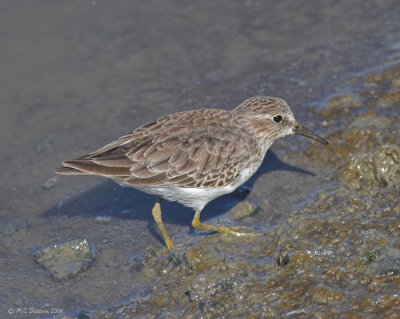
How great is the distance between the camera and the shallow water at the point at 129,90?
7.60m

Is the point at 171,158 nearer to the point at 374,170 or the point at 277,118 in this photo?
the point at 277,118

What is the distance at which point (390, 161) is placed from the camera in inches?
286

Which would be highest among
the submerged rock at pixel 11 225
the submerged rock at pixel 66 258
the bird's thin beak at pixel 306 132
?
the bird's thin beak at pixel 306 132

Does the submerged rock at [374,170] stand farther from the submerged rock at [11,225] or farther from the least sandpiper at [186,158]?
the submerged rock at [11,225]

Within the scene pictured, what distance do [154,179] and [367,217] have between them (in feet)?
8.40

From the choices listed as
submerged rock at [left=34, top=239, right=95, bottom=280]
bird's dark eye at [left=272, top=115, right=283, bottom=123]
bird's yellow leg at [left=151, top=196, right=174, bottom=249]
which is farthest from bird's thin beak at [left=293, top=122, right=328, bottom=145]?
submerged rock at [left=34, top=239, right=95, bottom=280]

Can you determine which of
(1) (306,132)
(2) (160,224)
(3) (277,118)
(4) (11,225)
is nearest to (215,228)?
(2) (160,224)

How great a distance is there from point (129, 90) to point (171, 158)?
387cm

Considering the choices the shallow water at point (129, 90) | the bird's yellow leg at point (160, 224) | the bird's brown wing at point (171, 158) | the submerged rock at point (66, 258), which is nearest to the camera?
the bird's brown wing at point (171, 158)

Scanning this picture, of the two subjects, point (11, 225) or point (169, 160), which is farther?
point (11, 225)

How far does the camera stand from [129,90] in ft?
34.6

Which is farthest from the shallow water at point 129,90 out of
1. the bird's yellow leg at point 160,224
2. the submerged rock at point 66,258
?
the bird's yellow leg at point 160,224

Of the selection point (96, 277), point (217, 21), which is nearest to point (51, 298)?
point (96, 277)

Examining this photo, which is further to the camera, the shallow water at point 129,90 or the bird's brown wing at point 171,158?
the shallow water at point 129,90
